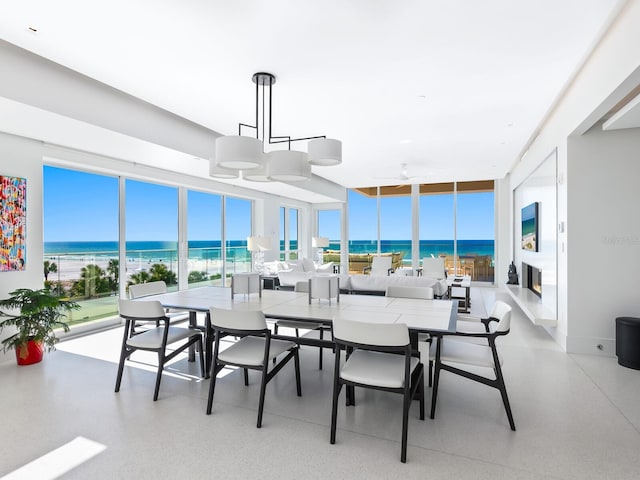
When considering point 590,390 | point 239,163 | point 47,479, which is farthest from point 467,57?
point 47,479

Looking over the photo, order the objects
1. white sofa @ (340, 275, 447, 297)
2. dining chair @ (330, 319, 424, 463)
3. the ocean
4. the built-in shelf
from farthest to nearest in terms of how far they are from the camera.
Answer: the ocean
white sofa @ (340, 275, 447, 297)
the built-in shelf
dining chair @ (330, 319, 424, 463)

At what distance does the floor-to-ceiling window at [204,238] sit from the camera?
6.82 meters

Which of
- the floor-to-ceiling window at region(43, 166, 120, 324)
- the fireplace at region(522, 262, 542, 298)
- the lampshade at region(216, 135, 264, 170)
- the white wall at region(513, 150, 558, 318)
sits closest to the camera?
the lampshade at region(216, 135, 264, 170)

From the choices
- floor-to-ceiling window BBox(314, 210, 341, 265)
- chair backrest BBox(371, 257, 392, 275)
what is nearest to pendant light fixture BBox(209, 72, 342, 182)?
chair backrest BBox(371, 257, 392, 275)

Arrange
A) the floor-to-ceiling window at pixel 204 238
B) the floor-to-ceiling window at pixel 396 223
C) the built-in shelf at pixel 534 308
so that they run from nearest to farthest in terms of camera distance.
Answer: the built-in shelf at pixel 534 308 → the floor-to-ceiling window at pixel 204 238 → the floor-to-ceiling window at pixel 396 223

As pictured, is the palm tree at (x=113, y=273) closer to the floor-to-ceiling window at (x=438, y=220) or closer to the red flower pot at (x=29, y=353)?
the red flower pot at (x=29, y=353)

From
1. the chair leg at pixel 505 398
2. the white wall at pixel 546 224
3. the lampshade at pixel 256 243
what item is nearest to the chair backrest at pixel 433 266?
the white wall at pixel 546 224

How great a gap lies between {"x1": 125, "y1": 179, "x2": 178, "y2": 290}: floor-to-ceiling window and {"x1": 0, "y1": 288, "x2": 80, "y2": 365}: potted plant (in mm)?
1895

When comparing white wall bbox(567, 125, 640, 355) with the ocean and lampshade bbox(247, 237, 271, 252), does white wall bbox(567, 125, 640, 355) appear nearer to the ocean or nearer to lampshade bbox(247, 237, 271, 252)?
lampshade bbox(247, 237, 271, 252)

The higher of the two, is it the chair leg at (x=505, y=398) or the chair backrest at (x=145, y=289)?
the chair backrest at (x=145, y=289)

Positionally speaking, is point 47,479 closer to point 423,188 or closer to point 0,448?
point 0,448

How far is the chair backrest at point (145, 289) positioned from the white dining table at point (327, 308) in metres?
0.14

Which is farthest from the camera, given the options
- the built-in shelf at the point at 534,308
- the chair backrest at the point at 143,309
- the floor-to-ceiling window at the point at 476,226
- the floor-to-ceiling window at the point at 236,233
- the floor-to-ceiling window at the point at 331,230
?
the floor-to-ceiling window at the point at 331,230

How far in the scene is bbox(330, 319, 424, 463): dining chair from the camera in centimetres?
212
